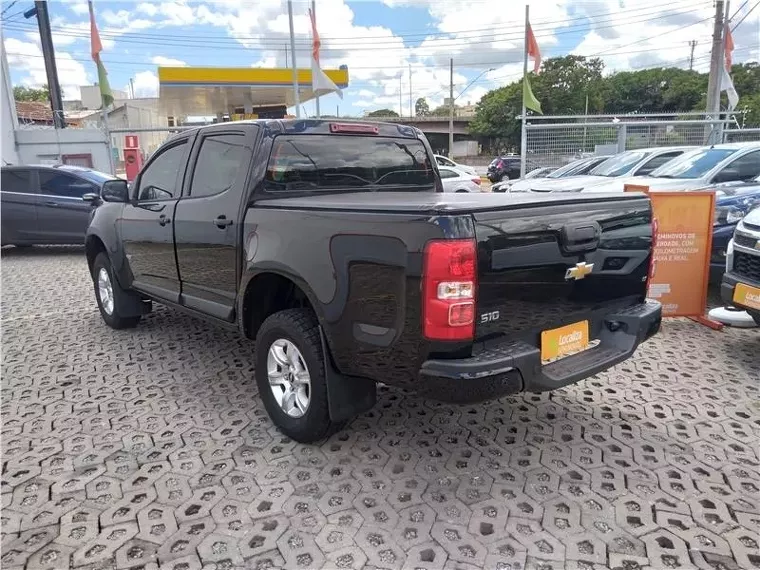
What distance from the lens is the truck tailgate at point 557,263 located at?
2.55m

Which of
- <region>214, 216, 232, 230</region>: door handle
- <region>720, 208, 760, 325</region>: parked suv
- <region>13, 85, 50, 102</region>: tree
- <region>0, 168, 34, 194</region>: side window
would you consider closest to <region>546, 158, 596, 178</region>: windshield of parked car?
<region>720, 208, 760, 325</region>: parked suv

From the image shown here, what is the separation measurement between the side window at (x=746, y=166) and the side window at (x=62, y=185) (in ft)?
33.0

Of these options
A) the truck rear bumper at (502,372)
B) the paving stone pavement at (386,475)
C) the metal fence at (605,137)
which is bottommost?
the paving stone pavement at (386,475)

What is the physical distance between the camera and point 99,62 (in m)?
16.7

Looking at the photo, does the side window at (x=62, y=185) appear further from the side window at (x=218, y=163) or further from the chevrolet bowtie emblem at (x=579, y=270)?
the chevrolet bowtie emblem at (x=579, y=270)

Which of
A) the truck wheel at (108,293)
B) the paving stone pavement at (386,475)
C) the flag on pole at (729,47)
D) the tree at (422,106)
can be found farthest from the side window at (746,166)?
the tree at (422,106)

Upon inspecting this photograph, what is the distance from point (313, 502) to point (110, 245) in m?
3.54

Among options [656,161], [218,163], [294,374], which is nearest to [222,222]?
[218,163]

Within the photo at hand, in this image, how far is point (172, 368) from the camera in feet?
15.1

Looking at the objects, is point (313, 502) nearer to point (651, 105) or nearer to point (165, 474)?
point (165, 474)

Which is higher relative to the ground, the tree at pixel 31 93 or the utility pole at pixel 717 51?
the tree at pixel 31 93

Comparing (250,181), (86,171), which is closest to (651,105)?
(86,171)

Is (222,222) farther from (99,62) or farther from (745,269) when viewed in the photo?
(99,62)

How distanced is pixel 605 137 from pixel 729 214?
8922 millimetres
